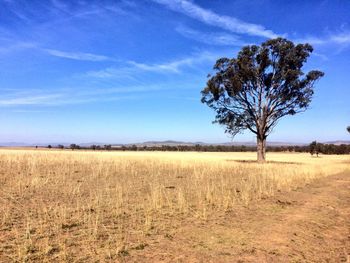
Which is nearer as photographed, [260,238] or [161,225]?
[260,238]

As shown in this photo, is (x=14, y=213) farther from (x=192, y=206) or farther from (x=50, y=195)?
(x=192, y=206)

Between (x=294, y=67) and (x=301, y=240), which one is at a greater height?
(x=294, y=67)

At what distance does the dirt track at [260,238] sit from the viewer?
6.95 metres

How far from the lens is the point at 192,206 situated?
1174cm

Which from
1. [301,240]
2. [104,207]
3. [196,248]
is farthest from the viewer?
[104,207]

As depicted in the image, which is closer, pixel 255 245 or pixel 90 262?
pixel 90 262

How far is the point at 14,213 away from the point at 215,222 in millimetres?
4870

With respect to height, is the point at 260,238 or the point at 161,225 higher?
the point at 161,225

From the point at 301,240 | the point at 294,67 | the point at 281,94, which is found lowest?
the point at 301,240

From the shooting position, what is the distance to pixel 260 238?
8.21 metres

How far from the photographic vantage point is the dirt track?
695 centimetres

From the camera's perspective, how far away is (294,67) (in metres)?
37.9

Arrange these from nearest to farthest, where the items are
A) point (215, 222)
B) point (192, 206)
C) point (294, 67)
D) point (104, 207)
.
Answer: point (215, 222) < point (104, 207) < point (192, 206) < point (294, 67)

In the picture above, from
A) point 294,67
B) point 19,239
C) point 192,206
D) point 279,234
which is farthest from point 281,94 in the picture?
point 19,239
